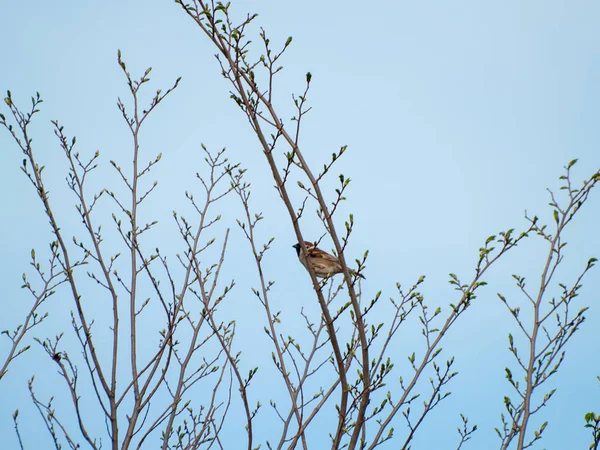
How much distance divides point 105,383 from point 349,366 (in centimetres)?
181

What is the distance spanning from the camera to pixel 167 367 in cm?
519

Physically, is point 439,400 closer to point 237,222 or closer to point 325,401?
point 325,401

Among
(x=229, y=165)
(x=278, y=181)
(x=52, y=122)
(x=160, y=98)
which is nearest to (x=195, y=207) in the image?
(x=229, y=165)

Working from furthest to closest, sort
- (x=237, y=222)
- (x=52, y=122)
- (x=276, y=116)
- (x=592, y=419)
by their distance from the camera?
1. (x=52, y=122)
2. (x=237, y=222)
3. (x=276, y=116)
4. (x=592, y=419)

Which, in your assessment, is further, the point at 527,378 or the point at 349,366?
the point at 349,366

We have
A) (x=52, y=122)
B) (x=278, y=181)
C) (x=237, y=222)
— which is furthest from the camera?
(x=52, y=122)

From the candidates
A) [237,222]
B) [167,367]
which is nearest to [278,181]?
[237,222]

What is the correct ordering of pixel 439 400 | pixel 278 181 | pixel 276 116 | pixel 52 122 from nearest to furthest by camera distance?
pixel 278 181, pixel 276 116, pixel 439 400, pixel 52 122

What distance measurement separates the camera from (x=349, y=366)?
5.06m

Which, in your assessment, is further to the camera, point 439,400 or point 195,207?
point 195,207

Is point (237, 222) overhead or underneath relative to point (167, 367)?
overhead

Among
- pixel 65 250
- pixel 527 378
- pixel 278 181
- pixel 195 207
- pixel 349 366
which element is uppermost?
pixel 195 207

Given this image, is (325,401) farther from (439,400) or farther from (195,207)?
(195,207)

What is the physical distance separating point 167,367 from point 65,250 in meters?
1.20
